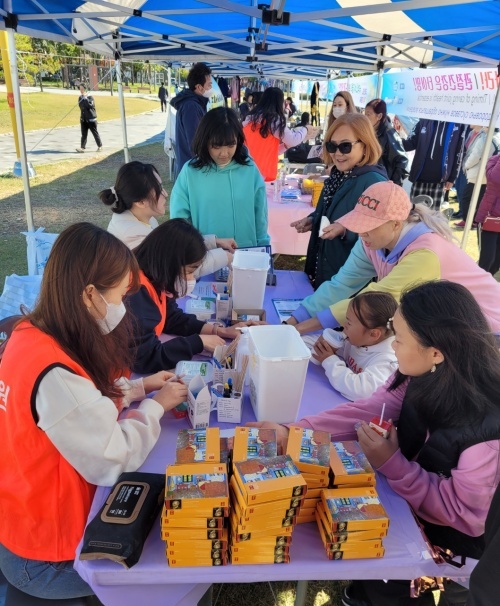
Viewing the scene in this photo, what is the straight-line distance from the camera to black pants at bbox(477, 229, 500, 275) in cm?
487

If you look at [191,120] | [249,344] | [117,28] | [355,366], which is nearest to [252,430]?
[249,344]

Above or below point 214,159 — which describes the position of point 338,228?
below

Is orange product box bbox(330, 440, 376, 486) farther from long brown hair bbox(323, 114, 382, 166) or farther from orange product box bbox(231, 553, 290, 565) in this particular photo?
long brown hair bbox(323, 114, 382, 166)

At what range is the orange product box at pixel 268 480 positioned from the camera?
40.1 inches

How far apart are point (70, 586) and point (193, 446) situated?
57cm

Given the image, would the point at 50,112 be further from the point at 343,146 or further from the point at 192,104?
the point at 343,146

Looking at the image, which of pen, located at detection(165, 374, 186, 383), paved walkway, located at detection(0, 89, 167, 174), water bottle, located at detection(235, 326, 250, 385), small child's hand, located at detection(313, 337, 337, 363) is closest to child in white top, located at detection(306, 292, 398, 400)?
small child's hand, located at detection(313, 337, 337, 363)

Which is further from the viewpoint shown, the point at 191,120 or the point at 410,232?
the point at 191,120

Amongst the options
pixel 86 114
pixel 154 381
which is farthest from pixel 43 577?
pixel 86 114

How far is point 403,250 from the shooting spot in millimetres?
1947

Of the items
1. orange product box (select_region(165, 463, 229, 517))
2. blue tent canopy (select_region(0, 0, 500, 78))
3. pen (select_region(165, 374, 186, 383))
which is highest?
blue tent canopy (select_region(0, 0, 500, 78))

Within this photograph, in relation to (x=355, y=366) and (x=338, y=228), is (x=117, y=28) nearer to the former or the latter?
(x=338, y=228)

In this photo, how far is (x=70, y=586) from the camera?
1310mm

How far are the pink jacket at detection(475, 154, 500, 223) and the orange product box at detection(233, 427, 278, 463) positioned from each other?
4.30 metres
